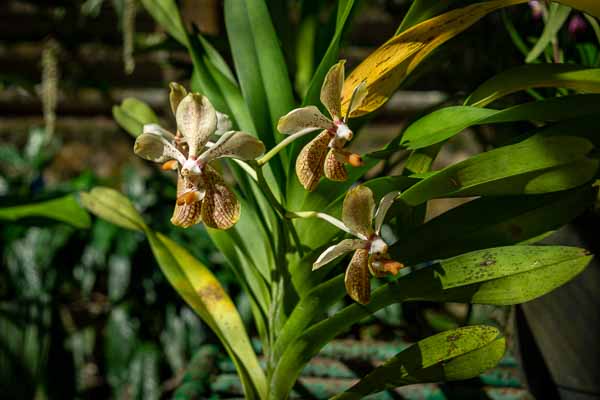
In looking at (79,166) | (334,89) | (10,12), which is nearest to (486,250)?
(334,89)

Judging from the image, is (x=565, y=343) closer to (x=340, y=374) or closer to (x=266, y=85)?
(x=340, y=374)

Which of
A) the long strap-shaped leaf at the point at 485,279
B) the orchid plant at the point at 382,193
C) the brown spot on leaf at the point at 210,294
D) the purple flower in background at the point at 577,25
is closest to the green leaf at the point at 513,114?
the orchid plant at the point at 382,193

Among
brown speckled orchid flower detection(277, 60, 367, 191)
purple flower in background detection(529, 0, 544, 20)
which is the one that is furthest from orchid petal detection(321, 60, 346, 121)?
purple flower in background detection(529, 0, 544, 20)

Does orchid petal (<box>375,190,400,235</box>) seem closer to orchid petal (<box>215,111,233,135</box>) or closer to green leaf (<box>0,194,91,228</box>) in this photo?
orchid petal (<box>215,111,233,135</box>)

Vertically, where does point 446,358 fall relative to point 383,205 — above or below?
below

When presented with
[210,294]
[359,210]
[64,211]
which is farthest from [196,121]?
[64,211]

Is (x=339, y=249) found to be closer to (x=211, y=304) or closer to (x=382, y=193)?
(x=382, y=193)
